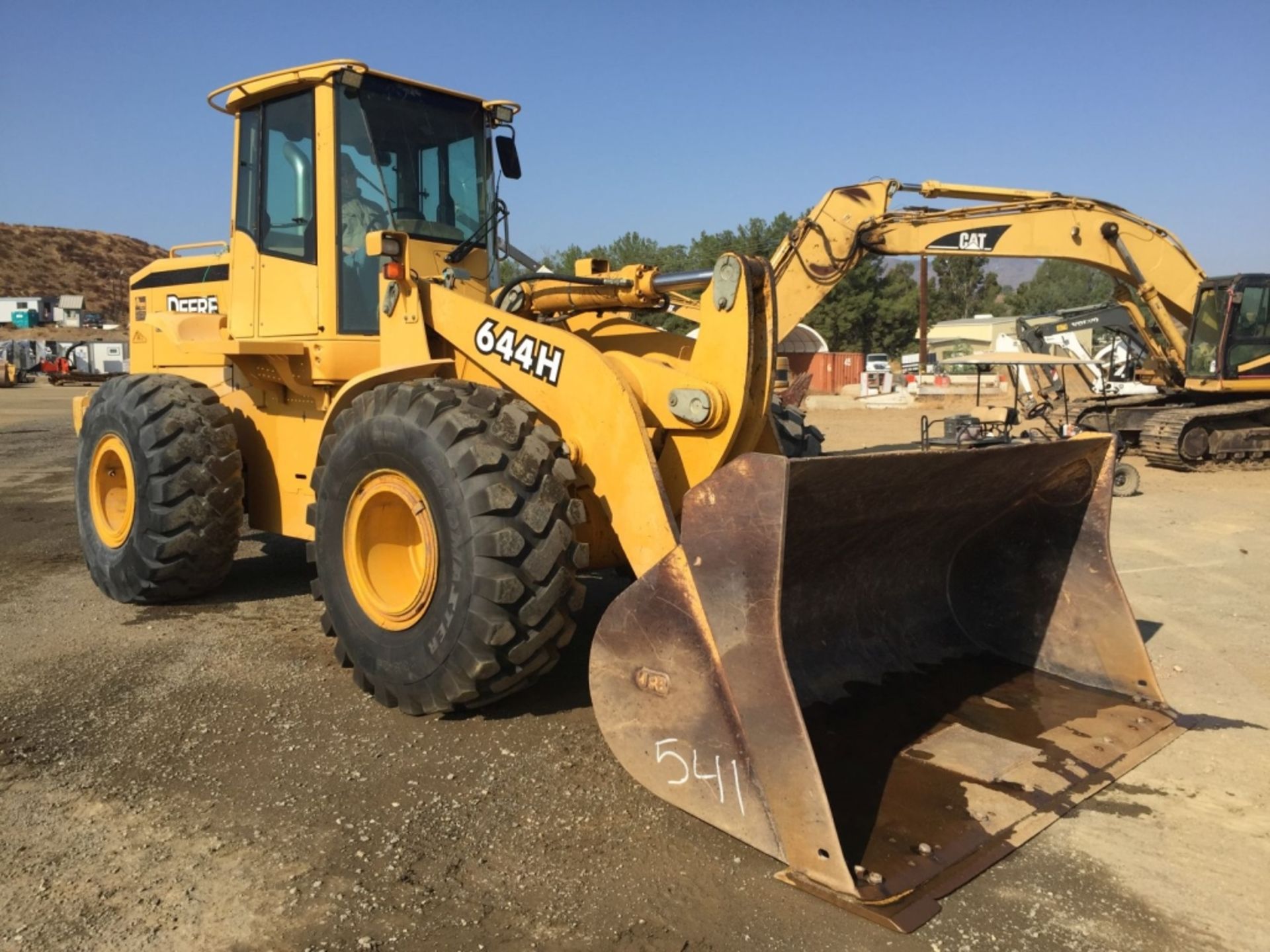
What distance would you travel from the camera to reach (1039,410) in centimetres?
1568

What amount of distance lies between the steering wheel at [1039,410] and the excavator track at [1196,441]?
5.29ft

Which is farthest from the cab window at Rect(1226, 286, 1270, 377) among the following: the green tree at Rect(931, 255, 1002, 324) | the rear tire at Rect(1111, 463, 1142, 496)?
the green tree at Rect(931, 255, 1002, 324)

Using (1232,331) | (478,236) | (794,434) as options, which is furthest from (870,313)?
(478,236)

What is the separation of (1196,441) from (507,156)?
12.0m

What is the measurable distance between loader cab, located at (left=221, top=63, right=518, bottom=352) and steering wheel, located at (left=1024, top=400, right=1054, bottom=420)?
1218cm

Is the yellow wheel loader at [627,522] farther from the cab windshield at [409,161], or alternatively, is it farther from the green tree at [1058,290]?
the green tree at [1058,290]

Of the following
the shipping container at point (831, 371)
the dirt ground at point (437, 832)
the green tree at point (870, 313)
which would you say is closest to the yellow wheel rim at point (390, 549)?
the dirt ground at point (437, 832)

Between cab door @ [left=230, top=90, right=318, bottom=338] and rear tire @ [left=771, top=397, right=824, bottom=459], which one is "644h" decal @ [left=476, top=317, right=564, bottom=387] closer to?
cab door @ [left=230, top=90, right=318, bottom=338]

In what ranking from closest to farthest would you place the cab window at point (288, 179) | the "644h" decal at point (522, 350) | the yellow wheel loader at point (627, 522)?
the yellow wheel loader at point (627, 522)
the "644h" decal at point (522, 350)
the cab window at point (288, 179)

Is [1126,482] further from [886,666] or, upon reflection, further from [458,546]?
[458,546]

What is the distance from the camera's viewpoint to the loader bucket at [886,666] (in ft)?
9.72

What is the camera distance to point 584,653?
198 inches

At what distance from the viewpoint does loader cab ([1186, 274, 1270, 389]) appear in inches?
536

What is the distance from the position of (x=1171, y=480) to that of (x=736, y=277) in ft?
37.9
